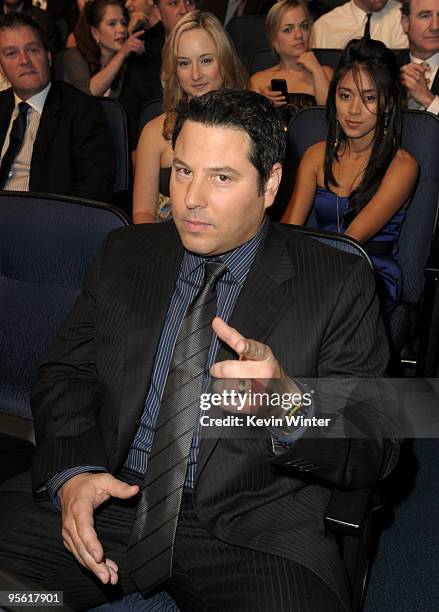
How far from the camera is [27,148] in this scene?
3096 mm

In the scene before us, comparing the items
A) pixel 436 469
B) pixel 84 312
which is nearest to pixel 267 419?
pixel 84 312

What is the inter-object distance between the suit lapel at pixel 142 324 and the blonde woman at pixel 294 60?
1.96 m

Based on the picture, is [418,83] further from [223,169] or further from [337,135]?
[223,169]

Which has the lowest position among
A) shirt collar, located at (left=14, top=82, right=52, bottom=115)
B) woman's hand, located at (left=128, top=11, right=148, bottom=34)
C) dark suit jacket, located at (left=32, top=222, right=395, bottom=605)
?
dark suit jacket, located at (left=32, top=222, right=395, bottom=605)

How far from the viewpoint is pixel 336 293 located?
58.0 inches

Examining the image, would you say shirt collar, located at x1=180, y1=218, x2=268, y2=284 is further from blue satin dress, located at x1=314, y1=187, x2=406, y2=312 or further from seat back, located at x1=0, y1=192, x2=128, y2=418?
blue satin dress, located at x1=314, y1=187, x2=406, y2=312

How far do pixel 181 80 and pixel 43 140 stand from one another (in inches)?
23.8

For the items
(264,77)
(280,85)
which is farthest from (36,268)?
(264,77)

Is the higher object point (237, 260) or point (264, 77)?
point (264, 77)

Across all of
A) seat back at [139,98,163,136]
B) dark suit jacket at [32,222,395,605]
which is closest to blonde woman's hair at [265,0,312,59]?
seat back at [139,98,163,136]

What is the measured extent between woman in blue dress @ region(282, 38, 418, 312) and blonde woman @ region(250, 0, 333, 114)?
2.64ft

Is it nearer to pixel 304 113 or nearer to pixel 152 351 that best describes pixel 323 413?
pixel 152 351

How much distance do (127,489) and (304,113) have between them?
1.70 meters

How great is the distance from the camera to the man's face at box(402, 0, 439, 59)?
3.29 metres
